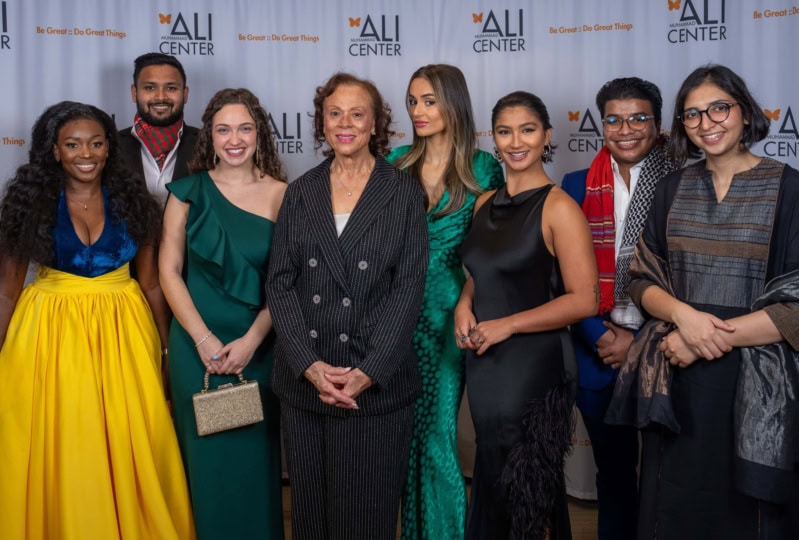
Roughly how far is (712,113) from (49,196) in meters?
2.16

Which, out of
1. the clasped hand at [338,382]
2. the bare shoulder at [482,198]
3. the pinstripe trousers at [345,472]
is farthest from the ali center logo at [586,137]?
the clasped hand at [338,382]

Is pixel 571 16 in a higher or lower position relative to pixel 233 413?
higher

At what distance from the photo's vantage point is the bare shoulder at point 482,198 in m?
2.85

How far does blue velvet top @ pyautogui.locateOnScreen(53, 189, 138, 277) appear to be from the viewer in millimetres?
2891

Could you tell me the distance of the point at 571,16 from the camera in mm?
4547

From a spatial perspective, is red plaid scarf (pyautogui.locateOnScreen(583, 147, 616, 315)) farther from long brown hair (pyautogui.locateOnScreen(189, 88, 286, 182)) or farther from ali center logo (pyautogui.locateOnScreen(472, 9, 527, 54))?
ali center logo (pyautogui.locateOnScreen(472, 9, 527, 54))

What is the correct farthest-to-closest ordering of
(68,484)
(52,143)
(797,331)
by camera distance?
(52,143)
(68,484)
(797,331)

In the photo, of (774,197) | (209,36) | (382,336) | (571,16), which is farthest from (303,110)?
(774,197)

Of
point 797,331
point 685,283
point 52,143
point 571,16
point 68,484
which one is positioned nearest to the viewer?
point 797,331

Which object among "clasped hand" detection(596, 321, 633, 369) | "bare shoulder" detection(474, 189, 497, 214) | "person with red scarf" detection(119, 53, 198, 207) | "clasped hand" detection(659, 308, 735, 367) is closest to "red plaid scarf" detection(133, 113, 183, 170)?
"person with red scarf" detection(119, 53, 198, 207)

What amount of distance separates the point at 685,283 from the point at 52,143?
2.14m

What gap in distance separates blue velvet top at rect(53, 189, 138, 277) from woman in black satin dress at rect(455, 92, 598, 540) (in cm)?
122

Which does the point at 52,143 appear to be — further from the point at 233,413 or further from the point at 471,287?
the point at 471,287

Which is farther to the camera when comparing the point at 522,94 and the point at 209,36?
the point at 209,36
